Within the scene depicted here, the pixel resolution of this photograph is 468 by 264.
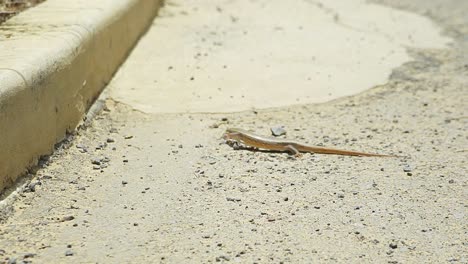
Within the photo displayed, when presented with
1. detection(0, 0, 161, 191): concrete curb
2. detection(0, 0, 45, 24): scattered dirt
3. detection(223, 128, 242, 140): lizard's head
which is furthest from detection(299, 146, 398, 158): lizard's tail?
detection(0, 0, 45, 24): scattered dirt

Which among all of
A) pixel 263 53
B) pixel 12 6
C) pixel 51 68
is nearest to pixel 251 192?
pixel 51 68

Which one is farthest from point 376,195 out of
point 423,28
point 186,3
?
point 186,3

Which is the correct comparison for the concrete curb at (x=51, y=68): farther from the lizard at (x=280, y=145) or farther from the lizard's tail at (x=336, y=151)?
the lizard's tail at (x=336, y=151)

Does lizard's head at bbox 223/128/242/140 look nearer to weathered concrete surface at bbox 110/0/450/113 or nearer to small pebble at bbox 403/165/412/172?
weathered concrete surface at bbox 110/0/450/113

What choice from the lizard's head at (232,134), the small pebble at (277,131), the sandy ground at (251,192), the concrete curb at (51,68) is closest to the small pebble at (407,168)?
the sandy ground at (251,192)

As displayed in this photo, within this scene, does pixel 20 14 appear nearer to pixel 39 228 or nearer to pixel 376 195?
pixel 39 228
